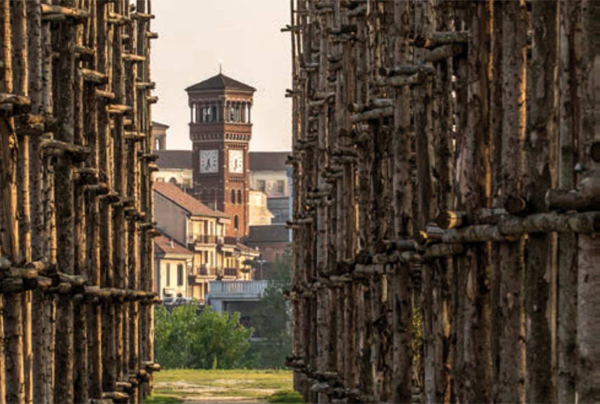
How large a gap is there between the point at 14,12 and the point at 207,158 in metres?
170

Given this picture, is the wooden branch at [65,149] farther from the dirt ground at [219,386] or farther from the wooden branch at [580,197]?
the dirt ground at [219,386]

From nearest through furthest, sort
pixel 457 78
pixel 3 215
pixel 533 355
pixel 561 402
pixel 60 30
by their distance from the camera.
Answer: pixel 561 402 < pixel 533 355 < pixel 457 78 < pixel 3 215 < pixel 60 30

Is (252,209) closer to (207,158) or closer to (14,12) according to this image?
(207,158)

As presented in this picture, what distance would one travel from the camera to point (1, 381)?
17.6 meters

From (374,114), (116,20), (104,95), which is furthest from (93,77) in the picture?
(116,20)

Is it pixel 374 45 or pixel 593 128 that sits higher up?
pixel 374 45

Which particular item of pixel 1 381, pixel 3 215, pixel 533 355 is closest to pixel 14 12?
pixel 3 215

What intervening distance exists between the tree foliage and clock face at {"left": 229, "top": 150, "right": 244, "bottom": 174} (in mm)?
94893

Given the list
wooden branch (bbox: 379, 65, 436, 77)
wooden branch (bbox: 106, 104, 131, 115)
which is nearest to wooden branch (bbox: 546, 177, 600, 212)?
wooden branch (bbox: 379, 65, 436, 77)

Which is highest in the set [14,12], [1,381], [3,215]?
[14,12]

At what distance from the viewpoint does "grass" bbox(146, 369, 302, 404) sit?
5291 cm

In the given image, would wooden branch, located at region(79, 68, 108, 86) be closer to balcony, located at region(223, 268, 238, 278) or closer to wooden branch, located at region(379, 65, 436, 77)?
wooden branch, located at region(379, 65, 436, 77)

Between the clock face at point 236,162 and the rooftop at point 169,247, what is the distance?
3607 cm

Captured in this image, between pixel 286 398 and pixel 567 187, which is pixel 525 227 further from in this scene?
pixel 286 398
